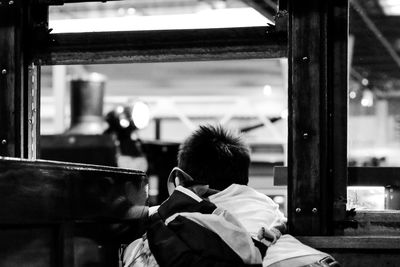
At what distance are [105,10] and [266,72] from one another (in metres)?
3.38

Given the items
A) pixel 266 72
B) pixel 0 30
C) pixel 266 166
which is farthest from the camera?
pixel 266 166

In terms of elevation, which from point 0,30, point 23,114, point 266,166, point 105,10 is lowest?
point 266,166

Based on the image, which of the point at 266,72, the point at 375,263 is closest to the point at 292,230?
the point at 375,263

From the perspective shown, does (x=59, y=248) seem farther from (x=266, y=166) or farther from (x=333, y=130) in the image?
(x=266, y=166)

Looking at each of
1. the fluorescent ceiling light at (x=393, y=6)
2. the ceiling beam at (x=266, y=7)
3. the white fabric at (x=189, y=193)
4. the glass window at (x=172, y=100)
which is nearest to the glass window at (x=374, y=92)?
the fluorescent ceiling light at (x=393, y=6)

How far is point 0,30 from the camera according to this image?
337 centimetres

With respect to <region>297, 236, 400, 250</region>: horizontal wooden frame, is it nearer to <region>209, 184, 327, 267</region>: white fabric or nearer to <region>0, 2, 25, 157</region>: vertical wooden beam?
<region>209, 184, 327, 267</region>: white fabric

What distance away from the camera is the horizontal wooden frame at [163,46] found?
128 inches

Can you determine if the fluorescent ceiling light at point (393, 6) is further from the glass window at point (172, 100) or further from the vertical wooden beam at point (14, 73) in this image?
the glass window at point (172, 100)

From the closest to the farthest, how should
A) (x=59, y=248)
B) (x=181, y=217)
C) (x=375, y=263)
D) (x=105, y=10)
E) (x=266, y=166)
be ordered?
(x=59, y=248) → (x=181, y=217) → (x=375, y=263) → (x=105, y=10) → (x=266, y=166)

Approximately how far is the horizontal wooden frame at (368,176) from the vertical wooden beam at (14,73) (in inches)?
54.7

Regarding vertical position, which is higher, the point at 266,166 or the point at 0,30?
the point at 0,30

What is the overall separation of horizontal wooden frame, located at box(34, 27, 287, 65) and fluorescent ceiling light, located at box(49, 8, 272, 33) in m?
0.06

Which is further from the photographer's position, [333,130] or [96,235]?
[333,130]
